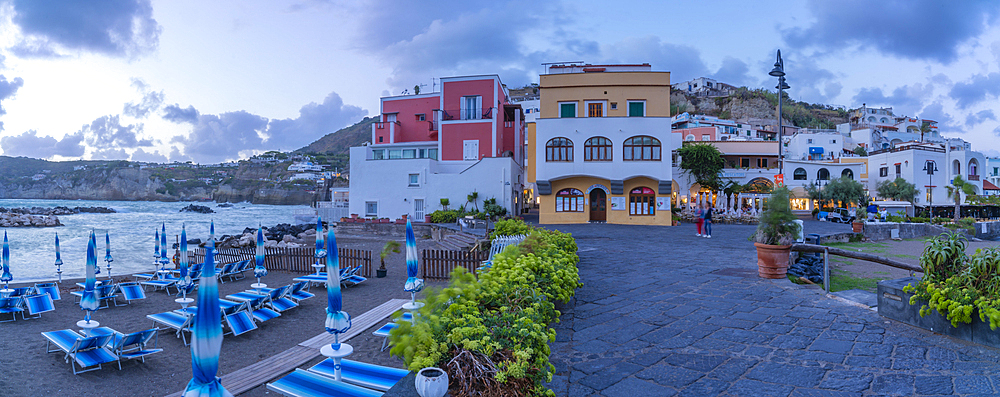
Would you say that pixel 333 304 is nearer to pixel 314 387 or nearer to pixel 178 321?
pixel 314 387

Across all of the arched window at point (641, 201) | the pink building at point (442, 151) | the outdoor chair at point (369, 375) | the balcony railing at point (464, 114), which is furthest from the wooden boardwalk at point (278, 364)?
the balcony railing at point (464, 114)

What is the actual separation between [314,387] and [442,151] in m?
27.8

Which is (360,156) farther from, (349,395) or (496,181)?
(349,395)

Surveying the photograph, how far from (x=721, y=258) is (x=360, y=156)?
2437cm

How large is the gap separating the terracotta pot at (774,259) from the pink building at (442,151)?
63.9ft

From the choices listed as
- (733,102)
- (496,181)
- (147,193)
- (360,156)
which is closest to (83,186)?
(147,193)

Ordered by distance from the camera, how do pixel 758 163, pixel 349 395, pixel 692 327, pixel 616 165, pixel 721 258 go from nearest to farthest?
pixel 349 395, pixel 692 327, pixel 721 258, pixel 616 165, pixel 758 163

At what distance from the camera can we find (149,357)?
6.21 m

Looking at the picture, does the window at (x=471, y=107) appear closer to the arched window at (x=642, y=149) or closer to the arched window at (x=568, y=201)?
the arched window at (x=568, y=201)

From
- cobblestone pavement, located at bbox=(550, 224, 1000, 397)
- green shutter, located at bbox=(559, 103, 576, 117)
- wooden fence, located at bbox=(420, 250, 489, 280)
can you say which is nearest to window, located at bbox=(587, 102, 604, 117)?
green shutter, located at bbox=(559, 103, 576, 117)

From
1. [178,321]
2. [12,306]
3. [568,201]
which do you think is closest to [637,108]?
[568,201]

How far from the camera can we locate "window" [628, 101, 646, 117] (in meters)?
24.3

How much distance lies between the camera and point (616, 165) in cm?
2366

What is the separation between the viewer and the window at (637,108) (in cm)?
2427
